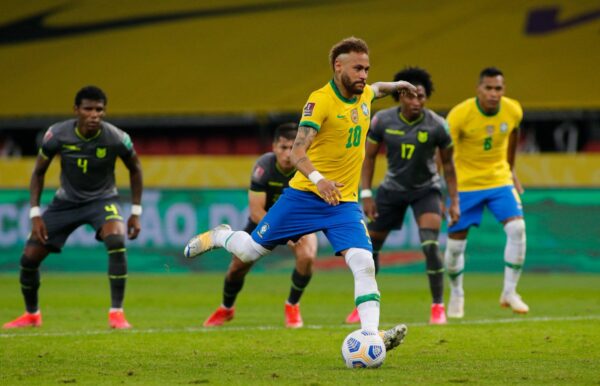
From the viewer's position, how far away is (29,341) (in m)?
10.5

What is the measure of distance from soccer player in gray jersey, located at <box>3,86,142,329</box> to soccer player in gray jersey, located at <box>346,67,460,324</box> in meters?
2.32

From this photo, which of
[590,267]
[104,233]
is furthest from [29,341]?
[590,267]

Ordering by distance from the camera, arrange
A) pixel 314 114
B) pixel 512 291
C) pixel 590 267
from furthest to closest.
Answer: pixel 590 267
pixel 512 291
pixel 314 114

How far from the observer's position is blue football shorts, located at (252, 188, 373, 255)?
868cm

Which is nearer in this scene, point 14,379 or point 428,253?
point 14,379

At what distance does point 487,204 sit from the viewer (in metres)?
13.1

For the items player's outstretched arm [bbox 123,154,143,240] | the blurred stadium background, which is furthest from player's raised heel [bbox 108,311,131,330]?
the blurred stadium background

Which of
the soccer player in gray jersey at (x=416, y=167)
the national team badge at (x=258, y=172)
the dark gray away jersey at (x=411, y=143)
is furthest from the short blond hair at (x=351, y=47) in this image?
the dark gray away jersey at (x=411, y=143)

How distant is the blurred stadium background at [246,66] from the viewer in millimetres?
25391

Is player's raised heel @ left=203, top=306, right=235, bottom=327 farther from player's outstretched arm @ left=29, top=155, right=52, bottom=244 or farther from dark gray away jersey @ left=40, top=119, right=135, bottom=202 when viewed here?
player's outstretched arm @ left=29, top=155, right=52, bottom=244

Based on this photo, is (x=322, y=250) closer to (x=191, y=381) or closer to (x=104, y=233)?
(x=104, y=233)

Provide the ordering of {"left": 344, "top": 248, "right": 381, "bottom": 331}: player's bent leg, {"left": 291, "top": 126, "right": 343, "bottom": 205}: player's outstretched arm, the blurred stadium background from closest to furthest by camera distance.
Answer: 1. {"left": 291, "top": 126, "right": 343, "bottom": 205}: player's outstretched arm
2. {"left": 344, "top": 248, "right": 381, "bottom": 331}: player's bent leg
3. the blurred stadium background

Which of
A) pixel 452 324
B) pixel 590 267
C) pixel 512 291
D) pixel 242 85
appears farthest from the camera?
pixel 242 85

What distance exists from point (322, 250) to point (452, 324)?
310 inches
